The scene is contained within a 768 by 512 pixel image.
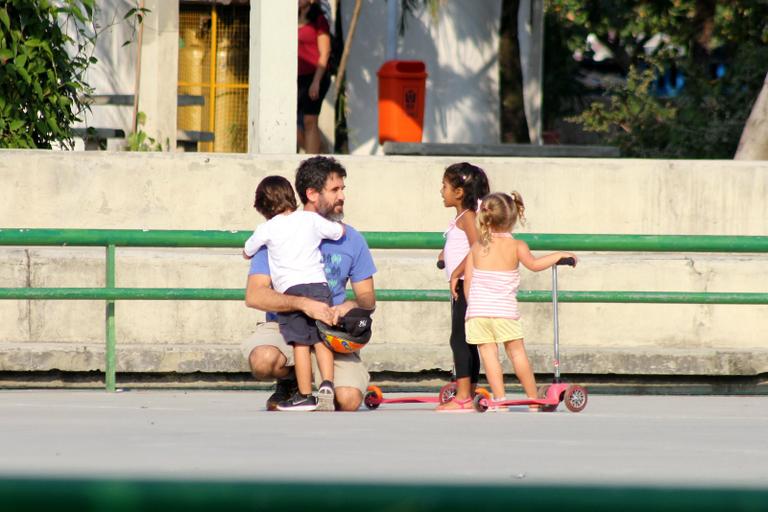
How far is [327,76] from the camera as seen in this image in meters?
12.7

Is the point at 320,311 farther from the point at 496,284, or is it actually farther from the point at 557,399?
the point at 557,399

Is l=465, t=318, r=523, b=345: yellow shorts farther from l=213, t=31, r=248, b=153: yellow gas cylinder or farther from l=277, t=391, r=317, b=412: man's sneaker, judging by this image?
l=213, t=31, r=248, b=153: yellow gas cylinder

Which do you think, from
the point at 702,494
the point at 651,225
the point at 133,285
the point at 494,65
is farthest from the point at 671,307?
the point at 494,65

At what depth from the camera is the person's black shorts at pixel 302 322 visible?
6230 mm

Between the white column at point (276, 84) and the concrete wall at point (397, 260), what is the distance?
2.03 ft

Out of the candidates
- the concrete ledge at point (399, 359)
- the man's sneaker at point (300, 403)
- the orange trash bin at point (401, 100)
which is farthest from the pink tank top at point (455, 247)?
the orange trash bin at point (401, 100)

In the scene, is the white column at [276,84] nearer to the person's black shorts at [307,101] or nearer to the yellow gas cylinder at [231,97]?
the person's black shorts at [307,101]

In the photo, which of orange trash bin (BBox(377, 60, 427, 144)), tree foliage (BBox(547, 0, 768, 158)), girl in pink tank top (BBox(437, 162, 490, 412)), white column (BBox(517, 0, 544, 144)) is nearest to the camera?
girl in pink tank top (BBox(437, 162, 490, 412))

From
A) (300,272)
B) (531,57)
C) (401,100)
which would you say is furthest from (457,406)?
(531,57)

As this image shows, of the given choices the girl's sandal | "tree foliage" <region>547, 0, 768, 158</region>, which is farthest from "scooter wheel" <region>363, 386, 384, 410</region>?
"tree foliage" <region>547, 0, 768, 158</region>

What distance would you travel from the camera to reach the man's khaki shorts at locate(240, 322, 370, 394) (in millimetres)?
6445

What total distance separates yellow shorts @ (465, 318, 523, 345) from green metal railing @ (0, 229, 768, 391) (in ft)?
2.61

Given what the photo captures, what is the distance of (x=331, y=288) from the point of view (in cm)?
652

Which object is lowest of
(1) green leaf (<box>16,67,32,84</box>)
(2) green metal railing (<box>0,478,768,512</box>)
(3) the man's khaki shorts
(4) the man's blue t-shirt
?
(3) the man's khaki shorts
